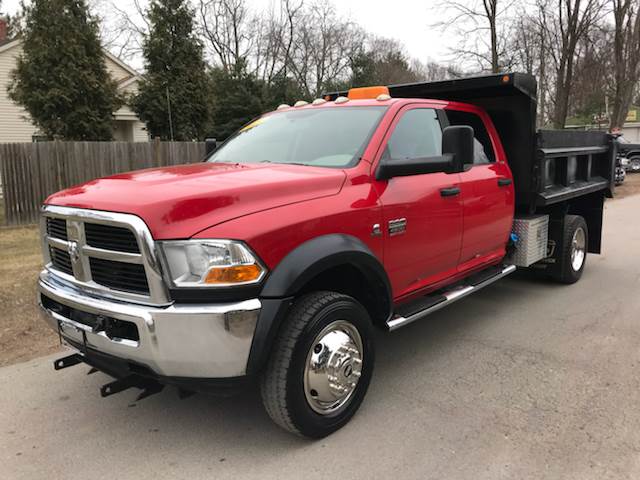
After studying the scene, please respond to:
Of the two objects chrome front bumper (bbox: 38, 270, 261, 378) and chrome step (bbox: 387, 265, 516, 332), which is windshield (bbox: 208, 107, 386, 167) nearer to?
chrome step (bbox: 387, 265, 516, 332)

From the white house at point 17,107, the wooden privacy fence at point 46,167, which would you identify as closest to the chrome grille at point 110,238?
the wooden privacy fence at point 46,167

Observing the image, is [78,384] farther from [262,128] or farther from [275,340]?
[262,128]

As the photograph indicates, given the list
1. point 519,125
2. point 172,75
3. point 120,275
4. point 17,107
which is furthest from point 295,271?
point 17,107

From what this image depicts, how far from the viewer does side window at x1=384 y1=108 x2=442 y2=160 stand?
3.87 meters

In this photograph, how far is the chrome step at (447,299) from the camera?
3678 mm

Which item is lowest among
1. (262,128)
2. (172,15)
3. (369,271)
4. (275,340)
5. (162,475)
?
(162,475)

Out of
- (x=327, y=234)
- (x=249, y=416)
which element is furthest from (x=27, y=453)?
(x=327, y=234)

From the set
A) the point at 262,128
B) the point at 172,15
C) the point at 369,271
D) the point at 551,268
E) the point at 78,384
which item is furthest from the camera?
the point at 172,15

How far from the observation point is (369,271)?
3375 mm

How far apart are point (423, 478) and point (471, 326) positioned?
8.35ft

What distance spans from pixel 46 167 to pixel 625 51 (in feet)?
88.5

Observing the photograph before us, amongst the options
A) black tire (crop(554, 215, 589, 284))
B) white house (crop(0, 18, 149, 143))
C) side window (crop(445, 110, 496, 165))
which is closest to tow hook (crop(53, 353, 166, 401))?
side window (crop(445, 110, 496, 165))

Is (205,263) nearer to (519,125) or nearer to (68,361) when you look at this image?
(68,361)

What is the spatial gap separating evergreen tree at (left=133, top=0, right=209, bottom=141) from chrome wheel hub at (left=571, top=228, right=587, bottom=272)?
581 inches
